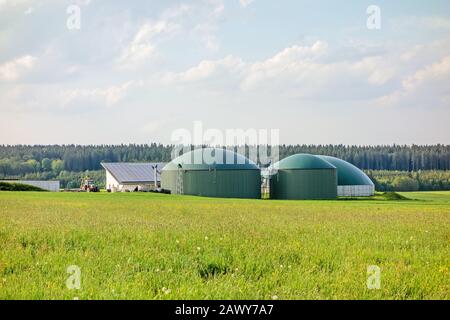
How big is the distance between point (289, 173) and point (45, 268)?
5434 centimetres

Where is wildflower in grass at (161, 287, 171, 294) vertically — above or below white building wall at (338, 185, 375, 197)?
above

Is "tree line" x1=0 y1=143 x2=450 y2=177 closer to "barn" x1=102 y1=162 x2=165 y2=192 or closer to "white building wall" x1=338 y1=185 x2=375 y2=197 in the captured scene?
"barn" x1=102 y1=162 x2=165 y2=192

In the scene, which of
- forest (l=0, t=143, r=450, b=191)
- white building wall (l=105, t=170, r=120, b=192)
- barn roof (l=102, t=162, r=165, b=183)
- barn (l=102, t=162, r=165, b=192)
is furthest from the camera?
forest (l=0, t=143, r=450, b=191)

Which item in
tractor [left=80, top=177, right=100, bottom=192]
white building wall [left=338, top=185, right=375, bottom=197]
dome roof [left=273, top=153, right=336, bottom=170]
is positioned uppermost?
dome roof [left=273, top=153, right=336, bottom=170]

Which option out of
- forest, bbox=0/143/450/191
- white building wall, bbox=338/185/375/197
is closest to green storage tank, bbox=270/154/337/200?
white building wall, bbox=338/185/375/197

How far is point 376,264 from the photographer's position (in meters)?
10.8

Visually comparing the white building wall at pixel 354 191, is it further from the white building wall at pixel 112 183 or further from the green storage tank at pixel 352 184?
the white building wall at pixel 112 183

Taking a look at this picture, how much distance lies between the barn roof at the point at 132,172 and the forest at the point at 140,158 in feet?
86.4

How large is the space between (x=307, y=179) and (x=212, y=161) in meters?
10.1

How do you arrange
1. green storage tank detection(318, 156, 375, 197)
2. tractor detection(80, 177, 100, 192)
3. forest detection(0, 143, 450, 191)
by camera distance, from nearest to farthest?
1. green storage tank detection(318, 156, 375, 197)
2. tractor detection(80, 177, 100, 192)
3. forest detection(0, 143, 450, 191)

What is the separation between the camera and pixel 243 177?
61719 mm

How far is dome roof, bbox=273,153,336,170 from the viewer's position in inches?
2476

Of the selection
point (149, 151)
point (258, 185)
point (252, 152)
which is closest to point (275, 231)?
point (258, 185)
